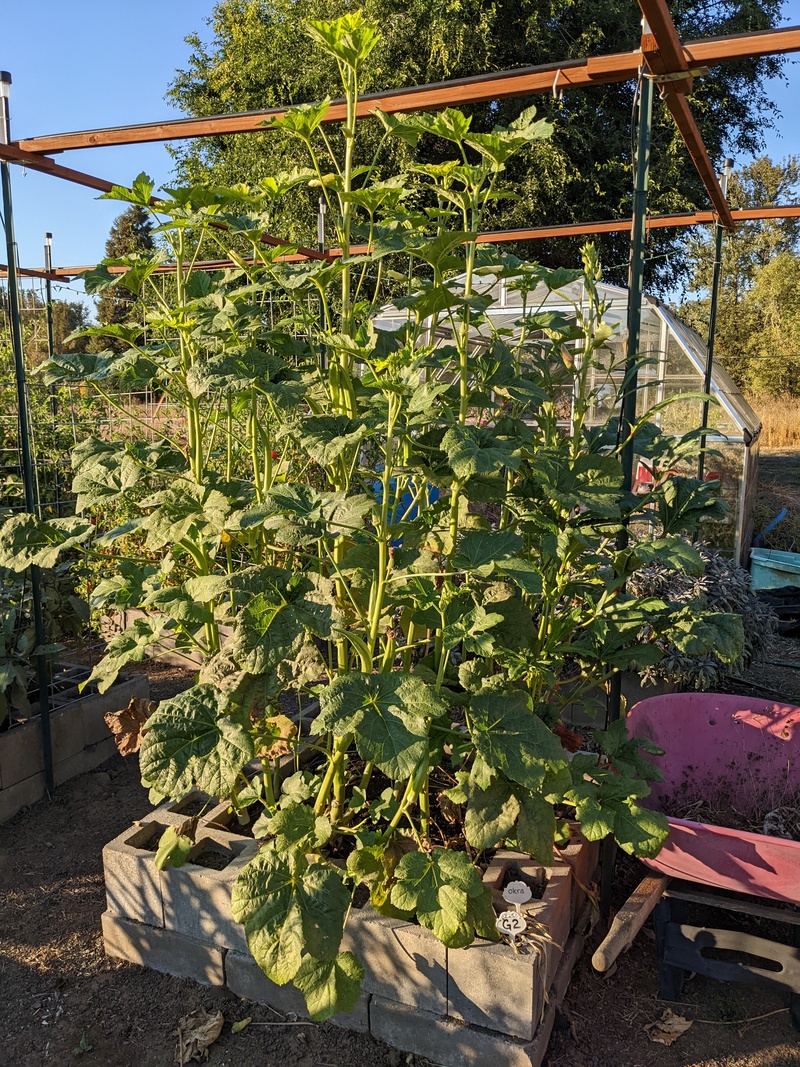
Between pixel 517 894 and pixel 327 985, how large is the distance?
19.2 inches

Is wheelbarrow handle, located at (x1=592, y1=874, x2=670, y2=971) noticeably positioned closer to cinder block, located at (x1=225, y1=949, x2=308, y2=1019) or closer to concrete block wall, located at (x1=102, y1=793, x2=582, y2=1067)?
concrete block wall, located at (x1=102, y1=793, x2=582, y2=1067)

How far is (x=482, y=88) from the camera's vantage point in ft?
9.32

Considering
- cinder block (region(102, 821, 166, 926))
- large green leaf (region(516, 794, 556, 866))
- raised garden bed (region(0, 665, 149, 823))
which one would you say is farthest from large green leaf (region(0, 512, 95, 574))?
large green leaf (region(516, 794, 556, 866))

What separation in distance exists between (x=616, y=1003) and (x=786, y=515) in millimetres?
7363

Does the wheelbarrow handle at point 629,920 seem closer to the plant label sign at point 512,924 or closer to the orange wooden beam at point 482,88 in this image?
the plant label sign at point 512,924

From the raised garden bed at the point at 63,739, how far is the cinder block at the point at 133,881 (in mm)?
994

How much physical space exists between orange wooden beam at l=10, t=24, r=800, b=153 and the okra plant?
55 cm

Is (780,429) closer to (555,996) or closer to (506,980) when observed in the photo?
(555,996)

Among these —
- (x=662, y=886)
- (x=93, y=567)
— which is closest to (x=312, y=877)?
(x=662, y=886)

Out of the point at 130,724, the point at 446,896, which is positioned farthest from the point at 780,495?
the point at 446,896

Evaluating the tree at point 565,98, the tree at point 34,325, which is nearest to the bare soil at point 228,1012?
the tree at point 34,325

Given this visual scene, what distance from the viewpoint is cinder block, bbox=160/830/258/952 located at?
222cm

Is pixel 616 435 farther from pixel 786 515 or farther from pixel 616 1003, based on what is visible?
pixel 786 515

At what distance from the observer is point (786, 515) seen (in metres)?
8.58
